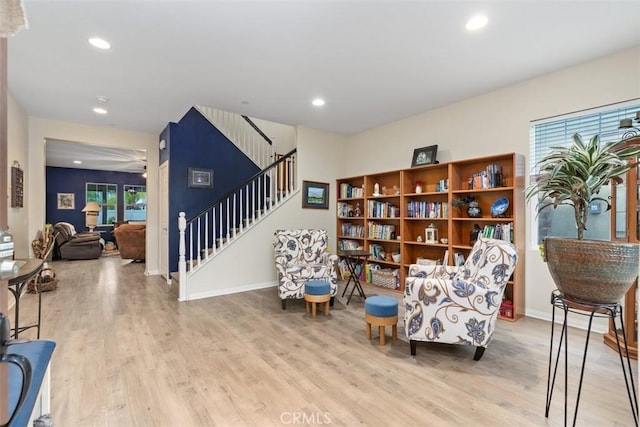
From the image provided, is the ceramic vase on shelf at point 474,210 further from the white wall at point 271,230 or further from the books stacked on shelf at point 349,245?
the white wall at point 271,230

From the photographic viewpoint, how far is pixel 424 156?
14.4ft

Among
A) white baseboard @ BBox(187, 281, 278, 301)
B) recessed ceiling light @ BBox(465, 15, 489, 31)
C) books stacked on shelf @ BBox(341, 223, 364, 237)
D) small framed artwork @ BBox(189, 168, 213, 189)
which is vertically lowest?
white baseboard @ BBox(187, 281, 278, 301)

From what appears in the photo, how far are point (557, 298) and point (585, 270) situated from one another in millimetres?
251

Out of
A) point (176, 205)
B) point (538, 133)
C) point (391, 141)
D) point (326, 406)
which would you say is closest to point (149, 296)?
point (176, 205)

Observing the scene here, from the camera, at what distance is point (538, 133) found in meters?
3.44

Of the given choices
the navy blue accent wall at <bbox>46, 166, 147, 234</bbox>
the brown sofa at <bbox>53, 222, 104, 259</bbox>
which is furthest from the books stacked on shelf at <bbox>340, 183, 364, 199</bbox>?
the navy blue accent wall at <bbox>46, 166, 147, 234</bbox>

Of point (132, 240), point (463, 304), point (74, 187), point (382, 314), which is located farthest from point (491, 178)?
point (74, 187)

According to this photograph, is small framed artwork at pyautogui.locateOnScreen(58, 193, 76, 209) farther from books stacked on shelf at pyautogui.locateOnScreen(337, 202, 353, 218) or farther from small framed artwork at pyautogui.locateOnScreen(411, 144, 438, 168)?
small framed artwork at pyautogui.locateOnScreen(411, 144, 438, 168)

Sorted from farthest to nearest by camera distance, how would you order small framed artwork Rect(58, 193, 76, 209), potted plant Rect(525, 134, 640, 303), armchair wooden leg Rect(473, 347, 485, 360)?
small framed artwork Rect(58, 193, 76, 209) < armchair wooden leg Rect(473, 347, 485, 360) < potted plant Rect(525, 134, 640, 303)

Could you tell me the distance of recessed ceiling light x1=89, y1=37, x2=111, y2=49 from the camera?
2627 mm

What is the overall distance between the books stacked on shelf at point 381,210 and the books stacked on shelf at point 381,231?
0.56 ft

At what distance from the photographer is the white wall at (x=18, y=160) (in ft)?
12.2

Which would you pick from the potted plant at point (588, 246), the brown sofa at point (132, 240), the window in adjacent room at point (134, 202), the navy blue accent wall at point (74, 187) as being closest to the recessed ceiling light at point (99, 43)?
the potted plant at point (588, 246)

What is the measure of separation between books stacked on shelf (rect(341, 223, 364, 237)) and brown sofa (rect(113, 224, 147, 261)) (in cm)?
462
